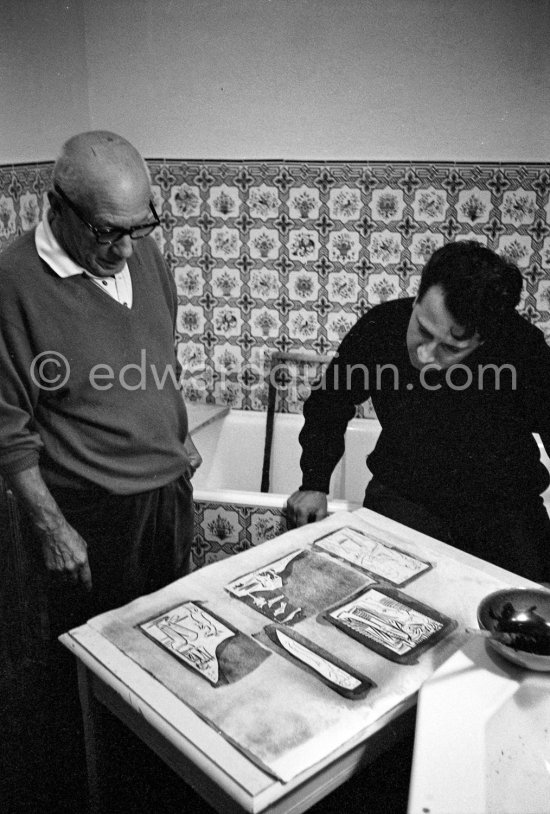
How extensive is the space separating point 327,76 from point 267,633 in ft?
7.23

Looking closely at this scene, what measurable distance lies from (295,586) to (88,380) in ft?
1.94

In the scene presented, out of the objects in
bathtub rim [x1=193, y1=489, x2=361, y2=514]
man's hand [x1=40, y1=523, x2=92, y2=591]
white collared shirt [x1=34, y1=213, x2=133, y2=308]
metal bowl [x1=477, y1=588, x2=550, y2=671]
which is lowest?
bathtub rim [x1=193, y1=489, x2=361, y2=514]

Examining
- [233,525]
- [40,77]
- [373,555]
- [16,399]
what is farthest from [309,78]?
[373,555]

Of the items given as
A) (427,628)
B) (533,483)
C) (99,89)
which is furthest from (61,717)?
(99,89)

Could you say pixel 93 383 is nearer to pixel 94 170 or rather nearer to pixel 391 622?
pixel 94 170

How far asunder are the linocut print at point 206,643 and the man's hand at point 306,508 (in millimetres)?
534

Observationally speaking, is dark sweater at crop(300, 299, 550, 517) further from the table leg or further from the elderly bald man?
the table leg

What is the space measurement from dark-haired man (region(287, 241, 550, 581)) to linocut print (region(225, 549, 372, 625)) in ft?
1.18

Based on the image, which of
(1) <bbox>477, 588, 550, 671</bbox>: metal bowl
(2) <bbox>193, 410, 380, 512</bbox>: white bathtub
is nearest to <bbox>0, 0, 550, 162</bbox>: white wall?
(2) <bbox>193, 410, 380, 512</bbox>: white bathtub

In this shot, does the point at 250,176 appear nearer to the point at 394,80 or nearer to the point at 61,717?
the point at 394,80

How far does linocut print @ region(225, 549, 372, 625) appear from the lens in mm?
1076

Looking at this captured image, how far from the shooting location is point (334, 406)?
173cm

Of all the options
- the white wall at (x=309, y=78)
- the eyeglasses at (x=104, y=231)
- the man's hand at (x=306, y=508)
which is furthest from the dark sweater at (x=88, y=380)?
the white wall at (x=309, y=78)

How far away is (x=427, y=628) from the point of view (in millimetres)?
1033
